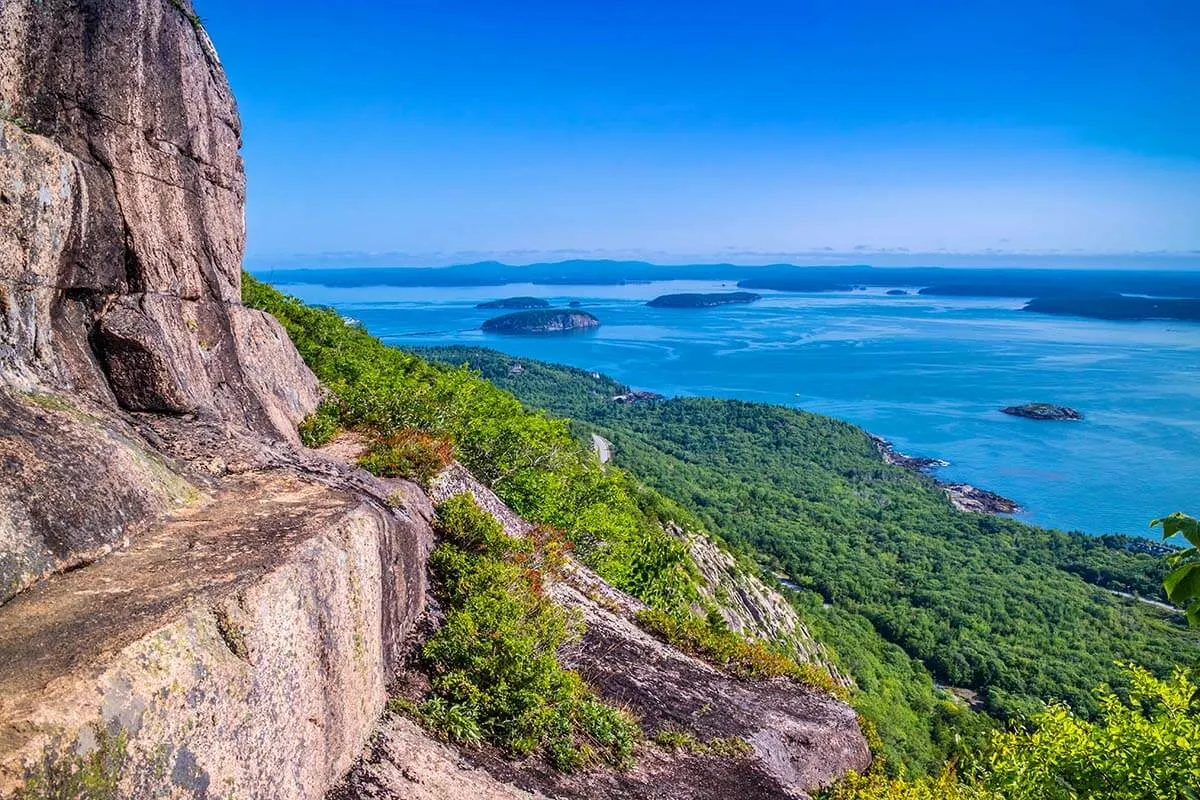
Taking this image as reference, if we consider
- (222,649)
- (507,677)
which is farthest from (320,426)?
(222,649)

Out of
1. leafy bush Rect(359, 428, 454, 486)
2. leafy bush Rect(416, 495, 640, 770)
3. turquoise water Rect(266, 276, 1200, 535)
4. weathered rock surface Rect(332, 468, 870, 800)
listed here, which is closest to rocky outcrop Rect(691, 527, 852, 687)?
weathered rock surface Rect(332, 468, 870, 800)

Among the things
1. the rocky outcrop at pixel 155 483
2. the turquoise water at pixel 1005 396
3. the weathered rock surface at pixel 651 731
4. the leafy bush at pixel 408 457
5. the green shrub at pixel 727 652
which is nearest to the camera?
the rocky outcrop at pixel 155 483

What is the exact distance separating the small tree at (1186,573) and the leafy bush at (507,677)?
638cm

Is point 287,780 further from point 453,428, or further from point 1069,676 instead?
point 1069,676

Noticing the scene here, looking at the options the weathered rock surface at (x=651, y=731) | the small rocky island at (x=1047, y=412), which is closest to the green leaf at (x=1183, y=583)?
the weathered rock surface at (x=651, y=731)

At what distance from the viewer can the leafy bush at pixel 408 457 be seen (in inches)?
476

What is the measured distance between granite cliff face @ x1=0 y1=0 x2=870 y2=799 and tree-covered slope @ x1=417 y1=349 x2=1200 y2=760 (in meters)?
34.0

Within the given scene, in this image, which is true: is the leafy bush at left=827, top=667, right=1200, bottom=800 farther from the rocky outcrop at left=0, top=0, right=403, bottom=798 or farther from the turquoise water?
the turquoise water

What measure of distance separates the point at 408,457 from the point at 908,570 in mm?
64218

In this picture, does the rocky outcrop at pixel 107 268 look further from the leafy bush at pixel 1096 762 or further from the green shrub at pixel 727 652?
the leafy bush at pixel 1096 762

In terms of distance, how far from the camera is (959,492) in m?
87.4

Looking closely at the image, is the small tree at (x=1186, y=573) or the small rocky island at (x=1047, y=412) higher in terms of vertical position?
the small tree at (x=1186, y=573)

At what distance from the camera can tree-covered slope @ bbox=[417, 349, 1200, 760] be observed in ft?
167

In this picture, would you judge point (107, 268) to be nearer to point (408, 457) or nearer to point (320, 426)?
point (408, 457)
